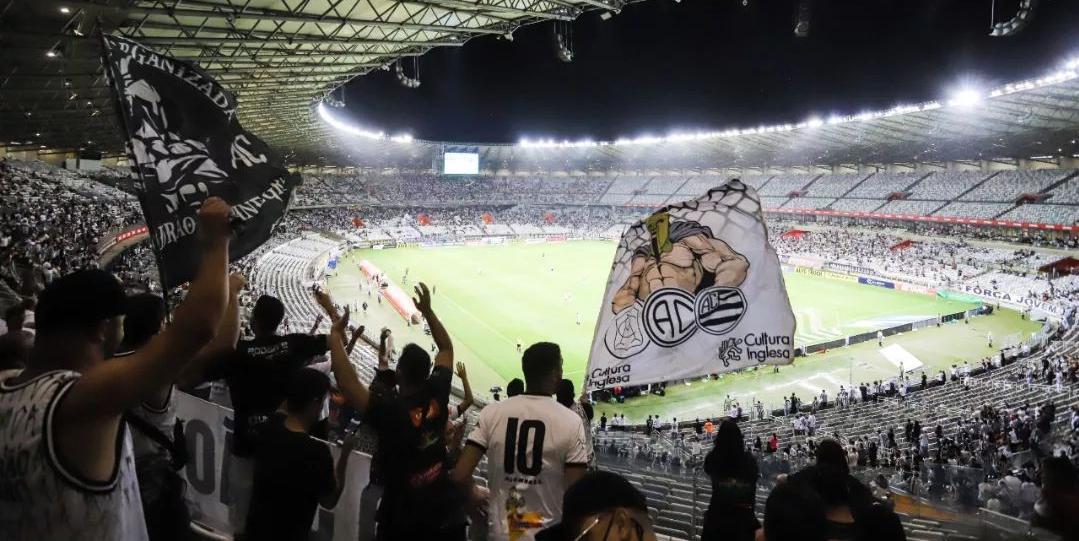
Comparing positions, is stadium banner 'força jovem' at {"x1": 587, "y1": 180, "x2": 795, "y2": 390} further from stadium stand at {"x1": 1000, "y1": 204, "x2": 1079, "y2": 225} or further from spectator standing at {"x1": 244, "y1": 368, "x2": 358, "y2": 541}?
stadium stand at {"x1": 1000, "y1": 204, "x2": 1079, "y2": 225}

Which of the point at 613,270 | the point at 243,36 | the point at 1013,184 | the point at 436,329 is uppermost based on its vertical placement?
the point at 1013,184

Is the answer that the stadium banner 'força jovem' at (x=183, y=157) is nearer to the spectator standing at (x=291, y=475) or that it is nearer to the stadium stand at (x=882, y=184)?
the spectator standing at (x=291, y=475)

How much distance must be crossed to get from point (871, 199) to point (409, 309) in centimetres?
4956

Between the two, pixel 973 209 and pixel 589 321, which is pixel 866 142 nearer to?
pixel 973 209

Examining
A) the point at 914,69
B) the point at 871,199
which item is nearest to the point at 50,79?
the point at 914,69

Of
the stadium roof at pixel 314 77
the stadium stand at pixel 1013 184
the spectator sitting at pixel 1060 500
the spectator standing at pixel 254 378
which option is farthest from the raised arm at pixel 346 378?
the stadium stand at pixel 1013 184

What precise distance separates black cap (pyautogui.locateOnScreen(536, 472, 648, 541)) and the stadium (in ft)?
0.12

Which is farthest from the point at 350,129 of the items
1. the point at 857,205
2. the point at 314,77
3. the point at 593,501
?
the point at 593,501

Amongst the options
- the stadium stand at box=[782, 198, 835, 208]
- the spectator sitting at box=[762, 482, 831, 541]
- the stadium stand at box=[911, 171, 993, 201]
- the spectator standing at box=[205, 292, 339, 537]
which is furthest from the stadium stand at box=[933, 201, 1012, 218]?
the spectator standing at box=[205, 292, 339, 537]

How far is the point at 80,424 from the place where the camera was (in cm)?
181

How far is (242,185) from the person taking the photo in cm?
514

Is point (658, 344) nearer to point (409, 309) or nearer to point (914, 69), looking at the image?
point (409, 309)

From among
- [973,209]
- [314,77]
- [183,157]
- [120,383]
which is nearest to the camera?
[120,383]

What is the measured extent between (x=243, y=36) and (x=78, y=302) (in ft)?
64.1
